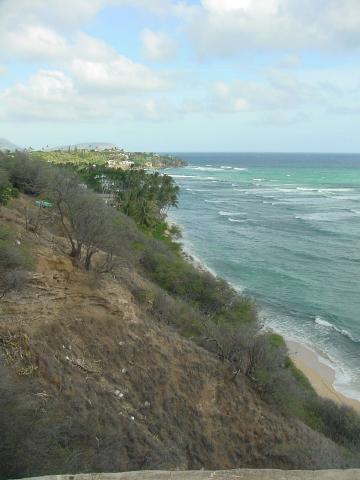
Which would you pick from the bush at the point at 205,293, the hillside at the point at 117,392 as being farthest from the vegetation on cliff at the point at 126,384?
the bush at the point at 205,293

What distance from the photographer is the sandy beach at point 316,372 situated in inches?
822

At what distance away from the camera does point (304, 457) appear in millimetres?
13211

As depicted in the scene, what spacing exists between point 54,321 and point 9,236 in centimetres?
484

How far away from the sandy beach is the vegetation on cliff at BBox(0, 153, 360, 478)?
1.60 metres

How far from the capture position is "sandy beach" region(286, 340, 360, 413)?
2089 centimetres

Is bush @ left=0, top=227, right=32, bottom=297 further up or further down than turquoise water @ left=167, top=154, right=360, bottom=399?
further up

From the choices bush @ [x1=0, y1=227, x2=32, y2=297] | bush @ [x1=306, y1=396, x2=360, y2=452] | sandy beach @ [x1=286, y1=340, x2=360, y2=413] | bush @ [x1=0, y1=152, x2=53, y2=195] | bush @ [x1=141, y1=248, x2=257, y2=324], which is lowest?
sandy beach @ [x1=286, y1=340, x2=360, y2=413]

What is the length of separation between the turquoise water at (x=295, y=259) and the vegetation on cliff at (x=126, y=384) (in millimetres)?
7303

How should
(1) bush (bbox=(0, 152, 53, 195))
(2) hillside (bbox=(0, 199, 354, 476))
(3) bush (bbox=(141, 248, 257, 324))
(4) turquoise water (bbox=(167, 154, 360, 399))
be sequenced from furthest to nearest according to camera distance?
(1) bush (bbox=(0, 152, 53, 195)), (4) turquoise water (bbox=(167, 154, 360, 399)), (3) bush (bbox=(141, 248, 257, 324)), (2) hillside (bbox=(0, 199, 354, 476))

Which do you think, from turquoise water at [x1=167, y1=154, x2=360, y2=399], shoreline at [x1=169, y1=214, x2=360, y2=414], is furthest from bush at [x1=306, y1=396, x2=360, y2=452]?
turquoise water at [x1=167, y1=154, x2=360, y2=399]

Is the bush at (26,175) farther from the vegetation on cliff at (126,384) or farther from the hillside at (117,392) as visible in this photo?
the hillside at (117,392)

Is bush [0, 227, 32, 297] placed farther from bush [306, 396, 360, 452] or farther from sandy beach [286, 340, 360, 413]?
sandy beach [286, 340, 360, 413]

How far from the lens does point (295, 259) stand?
41812 millimetres

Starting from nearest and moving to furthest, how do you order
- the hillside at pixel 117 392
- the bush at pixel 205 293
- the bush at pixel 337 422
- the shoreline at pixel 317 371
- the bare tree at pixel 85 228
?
1. the hillside at pixel 117 392
2. the bush at pixel 337 422
3. the bare tree at pixel 85 228
4. the shoreline at pixel 317 371
5. the bush at pixel 205 293
